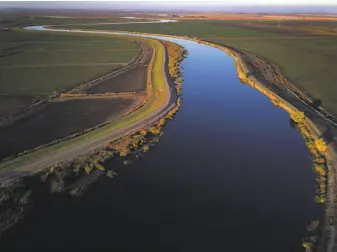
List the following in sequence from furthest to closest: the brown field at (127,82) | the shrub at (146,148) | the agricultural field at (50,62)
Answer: the brown field at (127,82), the agricultural field at (50,62), the shrub at (146,148)

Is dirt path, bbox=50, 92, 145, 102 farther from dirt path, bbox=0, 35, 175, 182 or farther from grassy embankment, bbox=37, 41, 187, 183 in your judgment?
dirt path, bbox=0, 35, 175, 182

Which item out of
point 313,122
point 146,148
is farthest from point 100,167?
point 313,122

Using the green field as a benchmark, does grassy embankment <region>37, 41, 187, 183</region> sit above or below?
below

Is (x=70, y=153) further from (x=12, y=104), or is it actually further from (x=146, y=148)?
(x=12, y=104)

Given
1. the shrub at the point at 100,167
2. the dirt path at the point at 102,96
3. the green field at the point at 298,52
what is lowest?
the shrub at the point at 100,167

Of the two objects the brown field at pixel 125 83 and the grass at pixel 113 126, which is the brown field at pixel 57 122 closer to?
the grass at pixel 113 126

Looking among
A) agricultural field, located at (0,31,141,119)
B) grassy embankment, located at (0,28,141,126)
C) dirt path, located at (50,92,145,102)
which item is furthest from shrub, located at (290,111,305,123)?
agricultural field, located at (0,31,141,119)

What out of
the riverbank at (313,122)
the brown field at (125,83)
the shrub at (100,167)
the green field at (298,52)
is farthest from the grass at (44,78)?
the green field at (298,52)
